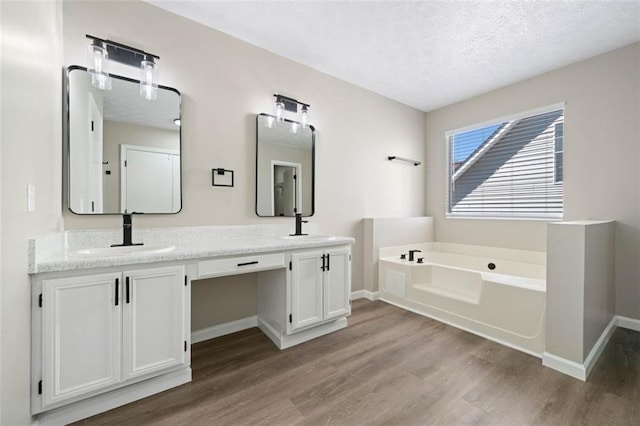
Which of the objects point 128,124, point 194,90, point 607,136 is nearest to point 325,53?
point 194,90

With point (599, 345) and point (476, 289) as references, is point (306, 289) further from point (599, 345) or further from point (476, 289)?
point (599, 345)

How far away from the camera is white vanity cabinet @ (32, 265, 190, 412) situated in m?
1.29

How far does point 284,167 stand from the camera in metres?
2.75

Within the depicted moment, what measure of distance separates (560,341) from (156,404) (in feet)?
8.70

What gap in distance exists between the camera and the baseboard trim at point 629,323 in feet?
8.29

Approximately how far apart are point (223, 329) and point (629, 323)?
3.83 meters

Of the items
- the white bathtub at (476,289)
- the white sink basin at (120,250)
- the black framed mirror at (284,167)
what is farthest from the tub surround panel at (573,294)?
the white sink basin at (120,250)

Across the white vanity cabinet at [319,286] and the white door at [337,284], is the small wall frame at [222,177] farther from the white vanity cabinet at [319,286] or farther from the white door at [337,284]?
the white door at [337,284]

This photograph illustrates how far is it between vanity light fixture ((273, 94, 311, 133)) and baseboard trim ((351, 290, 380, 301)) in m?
2.07

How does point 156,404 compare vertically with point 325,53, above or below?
below

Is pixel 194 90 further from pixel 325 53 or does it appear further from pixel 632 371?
pixel 632 371

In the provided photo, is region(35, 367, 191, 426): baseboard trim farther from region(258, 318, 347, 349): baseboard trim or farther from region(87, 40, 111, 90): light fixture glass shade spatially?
region(87, 40, 111, 90): light fixture glass shade

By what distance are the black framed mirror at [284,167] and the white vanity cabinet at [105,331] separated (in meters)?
1.18

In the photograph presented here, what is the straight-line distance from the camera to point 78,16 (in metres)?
1.83
